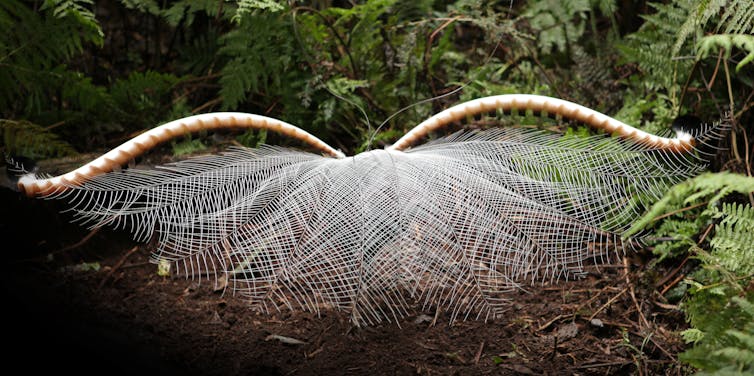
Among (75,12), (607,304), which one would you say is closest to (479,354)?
(607,304)

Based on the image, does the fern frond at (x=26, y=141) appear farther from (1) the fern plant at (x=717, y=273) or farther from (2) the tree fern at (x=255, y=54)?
(1) the fern plant at (x=717, y=273)

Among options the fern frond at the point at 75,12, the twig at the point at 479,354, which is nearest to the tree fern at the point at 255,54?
the fern frond at the point at 75,12

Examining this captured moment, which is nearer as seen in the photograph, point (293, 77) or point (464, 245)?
point (464, 245)

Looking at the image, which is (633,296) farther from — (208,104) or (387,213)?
(208,104)

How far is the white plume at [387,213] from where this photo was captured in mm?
1472

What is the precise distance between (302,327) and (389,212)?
18.4 inches

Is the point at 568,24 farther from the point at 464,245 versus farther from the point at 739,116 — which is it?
the point at 464,245

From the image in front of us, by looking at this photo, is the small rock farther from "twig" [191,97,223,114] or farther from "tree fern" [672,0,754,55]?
"twig" [191,97,223,114]

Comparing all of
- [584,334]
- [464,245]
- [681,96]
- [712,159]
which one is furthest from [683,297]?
[464,245]

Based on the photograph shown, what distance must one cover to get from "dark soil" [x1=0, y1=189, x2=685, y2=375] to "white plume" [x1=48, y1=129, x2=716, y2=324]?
0.30 ft

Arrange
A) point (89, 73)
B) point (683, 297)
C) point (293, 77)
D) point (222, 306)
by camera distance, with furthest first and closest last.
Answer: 1. point (89, 73)
2. point (293, 77)
3. point (683, 297)
4. point (222, 306)

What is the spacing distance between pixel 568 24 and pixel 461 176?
1528 millimetres

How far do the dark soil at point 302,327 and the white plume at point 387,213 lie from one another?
0.09 m

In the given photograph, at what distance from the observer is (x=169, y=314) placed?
5.73 feet
